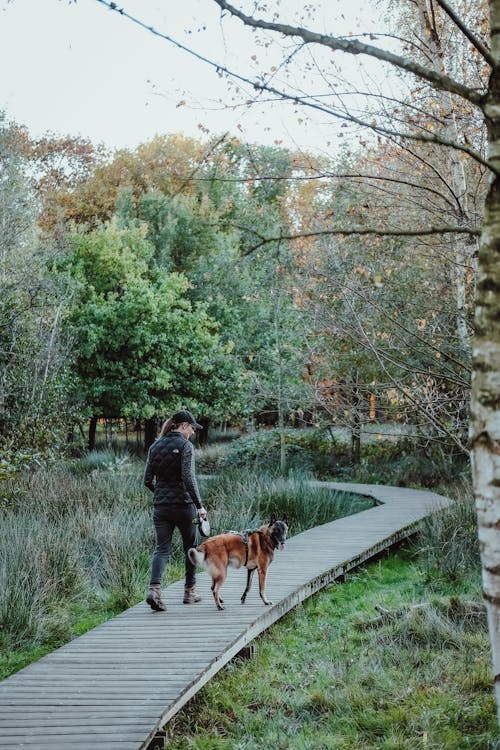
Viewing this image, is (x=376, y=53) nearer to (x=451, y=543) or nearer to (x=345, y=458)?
(x=451, y=543)

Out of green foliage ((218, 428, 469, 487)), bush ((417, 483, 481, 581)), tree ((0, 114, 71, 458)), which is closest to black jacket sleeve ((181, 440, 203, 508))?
bush ((417, 483, 481, 581))

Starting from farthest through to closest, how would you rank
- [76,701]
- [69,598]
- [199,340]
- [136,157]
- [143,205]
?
[136,157] → [143,205] → [199,340] → [69,598] → [76,701]

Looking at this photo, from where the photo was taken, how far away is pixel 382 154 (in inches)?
356

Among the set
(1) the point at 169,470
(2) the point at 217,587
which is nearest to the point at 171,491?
(1) the point at 169,470

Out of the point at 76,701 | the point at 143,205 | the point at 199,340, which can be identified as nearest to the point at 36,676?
the point at 76,701

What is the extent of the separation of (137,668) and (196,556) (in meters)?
1.25

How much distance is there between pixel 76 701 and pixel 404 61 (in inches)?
159

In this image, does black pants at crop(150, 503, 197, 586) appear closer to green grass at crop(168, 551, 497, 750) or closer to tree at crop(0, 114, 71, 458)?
green grass at crop(168, 551, 497, 750)

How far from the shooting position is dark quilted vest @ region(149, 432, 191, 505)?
22.7ft

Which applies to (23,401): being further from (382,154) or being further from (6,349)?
(382,154)

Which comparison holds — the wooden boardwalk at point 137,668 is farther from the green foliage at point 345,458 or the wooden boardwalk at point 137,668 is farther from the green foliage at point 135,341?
the green foliage at point 135,341

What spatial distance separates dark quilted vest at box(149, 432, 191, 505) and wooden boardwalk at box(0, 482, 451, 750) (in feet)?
3.39

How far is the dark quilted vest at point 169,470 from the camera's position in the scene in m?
6.93

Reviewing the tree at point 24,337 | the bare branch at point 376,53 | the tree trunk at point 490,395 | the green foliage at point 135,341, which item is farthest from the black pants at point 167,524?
the green foliage at point 135,341
